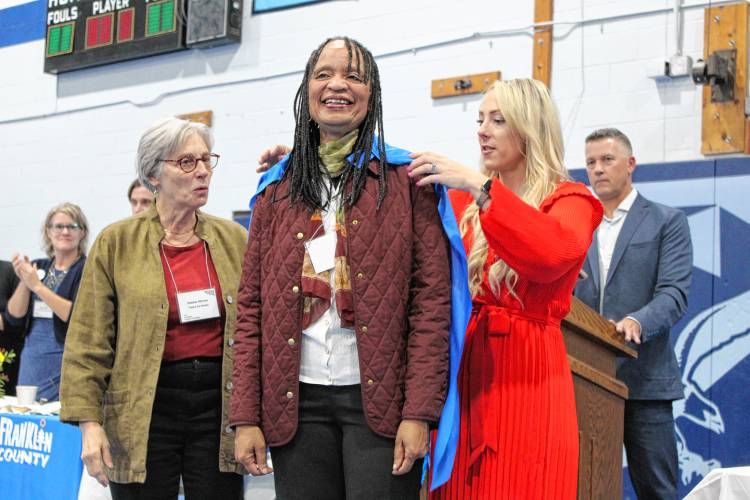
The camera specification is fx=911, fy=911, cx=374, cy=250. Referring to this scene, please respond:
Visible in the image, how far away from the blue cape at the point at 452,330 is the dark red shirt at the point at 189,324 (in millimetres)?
606

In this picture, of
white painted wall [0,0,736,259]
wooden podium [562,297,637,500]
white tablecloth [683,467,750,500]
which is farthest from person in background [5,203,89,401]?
white tablecloth [683,467,750,500]

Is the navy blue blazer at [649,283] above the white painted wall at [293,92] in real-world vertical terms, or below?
below

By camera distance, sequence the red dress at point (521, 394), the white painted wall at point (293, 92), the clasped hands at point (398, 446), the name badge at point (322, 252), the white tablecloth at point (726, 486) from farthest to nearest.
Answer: the white painted wall at point (293, 92), the red dress at point (521, 394), the name badge at point (322, 252), the clasped hands at point (398, 446), the white tablecloth at point (726, 486)

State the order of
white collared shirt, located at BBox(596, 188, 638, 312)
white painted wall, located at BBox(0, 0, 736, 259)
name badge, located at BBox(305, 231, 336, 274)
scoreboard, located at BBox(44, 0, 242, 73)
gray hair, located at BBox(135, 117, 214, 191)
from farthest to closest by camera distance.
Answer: scoreboard, located at BBox(44, 0, 242, 73), white painted wall, located at BBox(0, 0, 736, 259), white collared shirt, located at BBox(596, 188, 638, 312), gray hair, located at BBox(135, 117, 214, 191), name badge, located at BBox(305, 231, 336, 274)

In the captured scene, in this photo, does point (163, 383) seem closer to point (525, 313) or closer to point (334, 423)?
point (334, 423)

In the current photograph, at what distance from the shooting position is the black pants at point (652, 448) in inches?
124

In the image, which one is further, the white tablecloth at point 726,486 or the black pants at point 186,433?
the black pants at point 186,433

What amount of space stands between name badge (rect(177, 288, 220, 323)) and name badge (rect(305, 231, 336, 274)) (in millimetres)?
515

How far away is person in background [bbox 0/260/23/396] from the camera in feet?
16.8

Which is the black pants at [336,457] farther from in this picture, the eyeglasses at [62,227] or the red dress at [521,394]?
the eyeglasses at [62,227]

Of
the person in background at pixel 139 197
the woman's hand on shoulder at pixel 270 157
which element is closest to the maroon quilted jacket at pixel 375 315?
the woman's hand on shoulder at pixel 270 157

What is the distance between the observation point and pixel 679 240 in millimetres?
Result: 3316

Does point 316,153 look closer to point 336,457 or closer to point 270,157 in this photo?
point 270,157

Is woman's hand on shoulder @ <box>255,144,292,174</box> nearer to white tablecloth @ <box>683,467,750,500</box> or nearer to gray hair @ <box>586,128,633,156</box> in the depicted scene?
white tablecloth @ <box>683,467,750,500</box>
